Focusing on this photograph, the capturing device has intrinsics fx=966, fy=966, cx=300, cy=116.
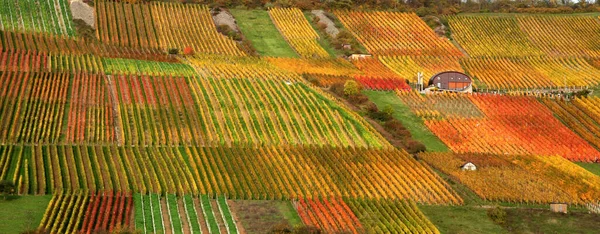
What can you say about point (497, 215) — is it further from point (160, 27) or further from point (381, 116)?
point (160, 27)

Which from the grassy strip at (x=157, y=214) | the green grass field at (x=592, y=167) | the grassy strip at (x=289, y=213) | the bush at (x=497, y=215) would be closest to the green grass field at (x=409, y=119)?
the green grass field at (x=592, y=167)

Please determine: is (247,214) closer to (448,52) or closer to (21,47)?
(21,47)

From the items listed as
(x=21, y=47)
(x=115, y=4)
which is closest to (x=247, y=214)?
(x=21, y=47)

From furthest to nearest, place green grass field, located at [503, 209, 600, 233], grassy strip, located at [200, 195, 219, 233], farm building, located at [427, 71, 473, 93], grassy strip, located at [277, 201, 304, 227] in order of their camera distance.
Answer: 1. farm building, located at [427, 71, 473, 93]
2. green grass field, located at [503, 209, 600, 233]
3. grassy strip, located at [277, 201, 304, 227]
4. grassy strip, located at [200, 195, 219, 233]

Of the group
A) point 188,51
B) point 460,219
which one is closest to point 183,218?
point 460,219

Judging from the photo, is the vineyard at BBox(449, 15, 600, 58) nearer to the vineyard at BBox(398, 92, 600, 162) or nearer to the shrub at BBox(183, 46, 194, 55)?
the vineyard at BBox(398, 92, 600, 162)

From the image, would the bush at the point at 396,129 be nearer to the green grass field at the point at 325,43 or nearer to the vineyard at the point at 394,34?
the green grass field at the point at 325,43

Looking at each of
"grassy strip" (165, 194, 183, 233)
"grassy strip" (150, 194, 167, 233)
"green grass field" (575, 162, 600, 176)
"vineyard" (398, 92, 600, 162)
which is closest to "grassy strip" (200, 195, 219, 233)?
"grassy strip" (165, 194, 183, 233)
